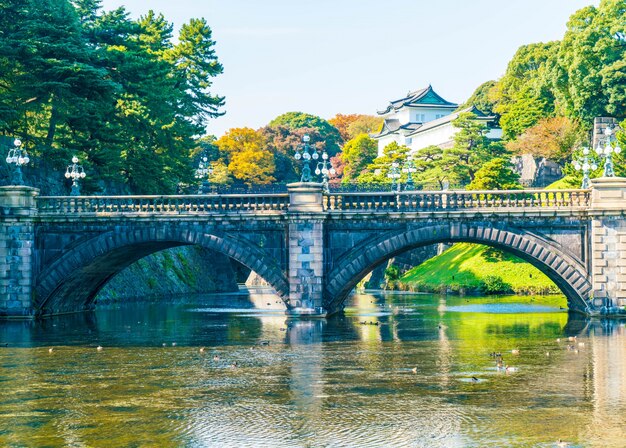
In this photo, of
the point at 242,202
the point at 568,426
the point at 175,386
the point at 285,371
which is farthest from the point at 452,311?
the point at 568,426

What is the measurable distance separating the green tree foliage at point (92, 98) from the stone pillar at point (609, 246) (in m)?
31.2

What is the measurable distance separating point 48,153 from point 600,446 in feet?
155

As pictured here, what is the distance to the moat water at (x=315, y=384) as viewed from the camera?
2191cm

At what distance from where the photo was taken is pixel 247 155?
118m

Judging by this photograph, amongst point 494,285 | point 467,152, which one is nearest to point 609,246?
point 494,285

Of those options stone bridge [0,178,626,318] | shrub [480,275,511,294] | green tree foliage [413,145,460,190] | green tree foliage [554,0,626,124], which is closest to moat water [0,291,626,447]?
stone bridge [0,178,626,318]

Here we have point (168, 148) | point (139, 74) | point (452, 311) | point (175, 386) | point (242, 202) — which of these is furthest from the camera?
point (168, 148)

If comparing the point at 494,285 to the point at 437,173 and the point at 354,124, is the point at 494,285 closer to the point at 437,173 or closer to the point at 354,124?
the point at 437,173

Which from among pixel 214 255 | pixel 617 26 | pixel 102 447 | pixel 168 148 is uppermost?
pixel 617 26

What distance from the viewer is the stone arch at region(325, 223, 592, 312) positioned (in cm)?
4719

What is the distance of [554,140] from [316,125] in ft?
207

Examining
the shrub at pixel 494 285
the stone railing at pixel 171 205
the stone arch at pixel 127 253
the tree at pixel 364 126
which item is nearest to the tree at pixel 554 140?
the shrub at pixel 494 285

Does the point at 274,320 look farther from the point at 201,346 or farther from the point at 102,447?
the point at 102,447

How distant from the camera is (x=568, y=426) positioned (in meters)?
22.3
